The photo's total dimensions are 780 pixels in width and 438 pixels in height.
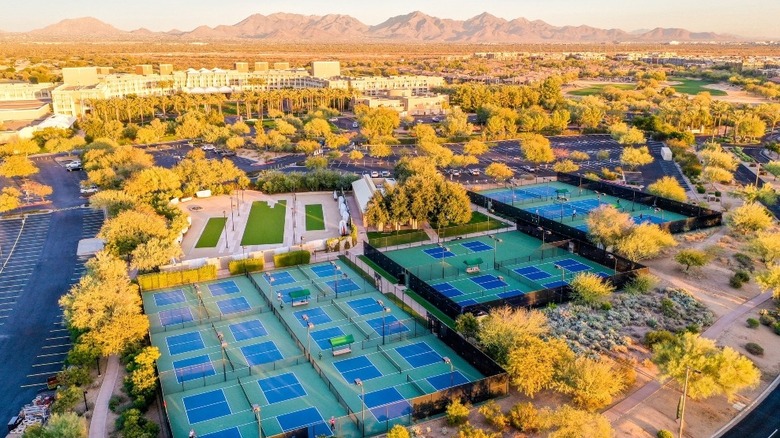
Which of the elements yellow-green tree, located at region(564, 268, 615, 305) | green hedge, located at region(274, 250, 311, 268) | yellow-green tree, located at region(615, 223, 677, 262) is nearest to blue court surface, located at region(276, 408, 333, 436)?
yellow-green tree, located at region(564, 268, 615, 305)

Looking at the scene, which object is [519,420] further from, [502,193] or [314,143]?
[314,143]

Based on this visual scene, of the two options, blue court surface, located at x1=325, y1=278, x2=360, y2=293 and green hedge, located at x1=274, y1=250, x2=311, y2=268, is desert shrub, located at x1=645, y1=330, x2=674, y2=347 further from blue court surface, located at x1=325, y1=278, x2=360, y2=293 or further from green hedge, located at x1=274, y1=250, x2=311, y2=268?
green hedge, located at x1=274, y1=250, x2=311, y2=268

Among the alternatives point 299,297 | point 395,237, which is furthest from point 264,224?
point 299,297

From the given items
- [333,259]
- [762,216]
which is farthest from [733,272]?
[333,259]

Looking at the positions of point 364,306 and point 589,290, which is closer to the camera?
point 589,290

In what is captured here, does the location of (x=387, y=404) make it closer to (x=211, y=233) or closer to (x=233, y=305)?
(x=233, y=305)
